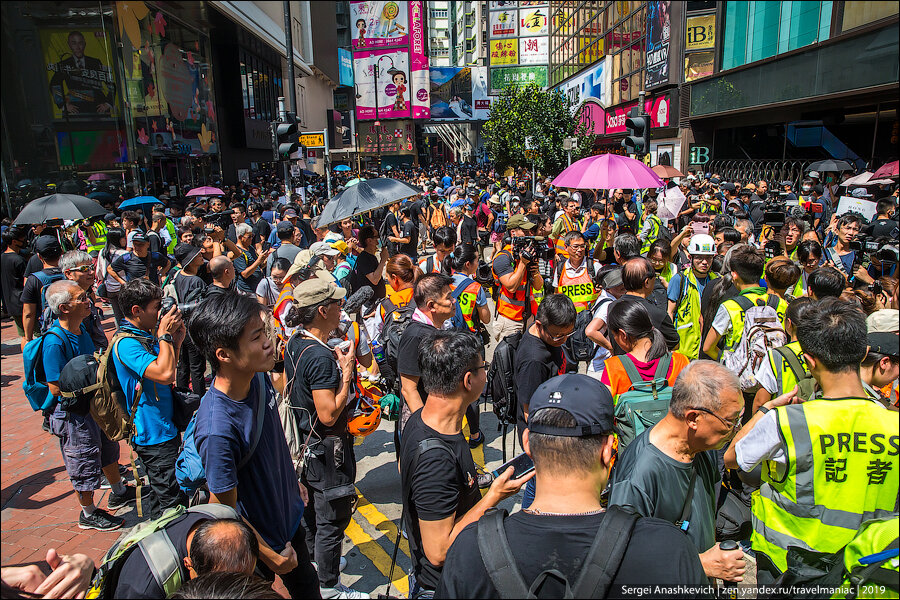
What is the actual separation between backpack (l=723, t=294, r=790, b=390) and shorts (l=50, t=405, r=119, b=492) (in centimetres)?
466

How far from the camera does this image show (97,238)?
35.2 ft

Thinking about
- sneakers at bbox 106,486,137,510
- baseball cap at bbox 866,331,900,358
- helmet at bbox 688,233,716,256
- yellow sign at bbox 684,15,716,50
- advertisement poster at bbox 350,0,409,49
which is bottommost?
sneakers at bbox 106,486,137,510

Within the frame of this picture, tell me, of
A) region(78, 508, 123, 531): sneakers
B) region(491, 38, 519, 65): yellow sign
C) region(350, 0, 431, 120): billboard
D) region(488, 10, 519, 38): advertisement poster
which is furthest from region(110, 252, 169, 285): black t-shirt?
region(350, 0, 431, 120): billboard

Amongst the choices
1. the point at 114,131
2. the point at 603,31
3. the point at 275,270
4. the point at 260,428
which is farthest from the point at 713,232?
the point at 603,31

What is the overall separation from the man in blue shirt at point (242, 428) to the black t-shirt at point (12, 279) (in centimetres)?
711

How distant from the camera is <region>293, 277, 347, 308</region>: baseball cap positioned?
335 cm

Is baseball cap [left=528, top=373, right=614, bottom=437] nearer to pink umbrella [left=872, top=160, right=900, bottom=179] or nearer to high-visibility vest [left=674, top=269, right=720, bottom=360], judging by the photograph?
high-visibility vest [left=674, top=269, right=720, bottom=360]

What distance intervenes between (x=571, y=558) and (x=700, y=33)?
27.5m

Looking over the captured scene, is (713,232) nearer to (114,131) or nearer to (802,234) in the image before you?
(802,234)

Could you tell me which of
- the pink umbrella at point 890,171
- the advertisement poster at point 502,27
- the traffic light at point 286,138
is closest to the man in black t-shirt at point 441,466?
the traffic light at point 286,138

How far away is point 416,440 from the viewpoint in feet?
8.11

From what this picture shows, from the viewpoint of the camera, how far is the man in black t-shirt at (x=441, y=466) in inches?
91.0

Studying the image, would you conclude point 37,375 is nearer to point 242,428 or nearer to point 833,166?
point 242,428

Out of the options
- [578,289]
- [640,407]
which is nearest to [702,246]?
[578,289]
